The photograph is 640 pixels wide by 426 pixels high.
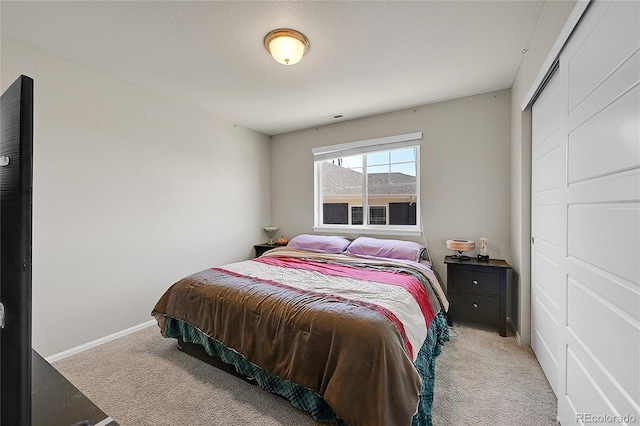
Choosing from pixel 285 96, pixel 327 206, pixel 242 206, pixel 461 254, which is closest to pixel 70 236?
pixel 242 206

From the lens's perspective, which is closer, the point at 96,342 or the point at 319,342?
the point at 319,342

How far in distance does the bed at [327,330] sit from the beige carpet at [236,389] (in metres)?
0.13

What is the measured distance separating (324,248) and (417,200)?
54.7 inches

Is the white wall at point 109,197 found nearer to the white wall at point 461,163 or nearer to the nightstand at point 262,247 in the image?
the nightstand at point 262,247

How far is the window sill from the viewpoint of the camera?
11.5 feet

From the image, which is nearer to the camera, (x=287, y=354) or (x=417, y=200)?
(x=287, y=354)

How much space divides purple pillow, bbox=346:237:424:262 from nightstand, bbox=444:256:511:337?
37 cm

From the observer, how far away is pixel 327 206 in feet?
14.2

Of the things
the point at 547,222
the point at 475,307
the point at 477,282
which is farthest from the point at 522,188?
the point at 475,307

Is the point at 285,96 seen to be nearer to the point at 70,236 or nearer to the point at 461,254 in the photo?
the point at 70,236

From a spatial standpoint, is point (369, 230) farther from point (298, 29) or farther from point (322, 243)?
point (298, 29)

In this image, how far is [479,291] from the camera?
108 inches

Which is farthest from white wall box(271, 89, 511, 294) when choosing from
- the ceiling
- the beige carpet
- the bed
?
the beige carpet

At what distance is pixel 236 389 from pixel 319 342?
853 mm
